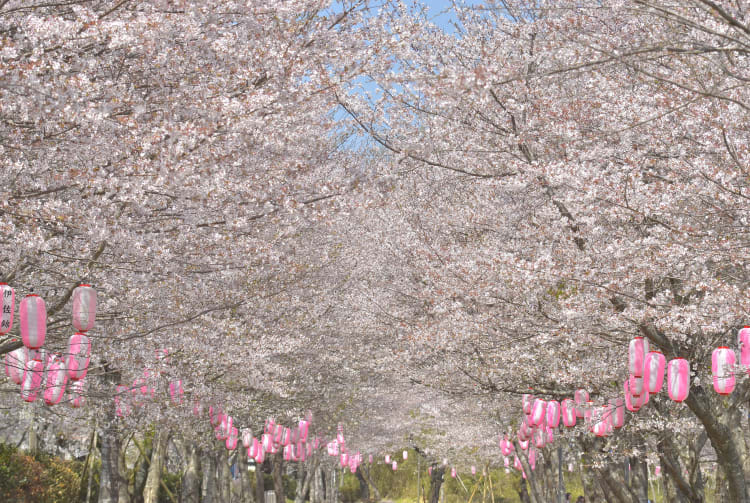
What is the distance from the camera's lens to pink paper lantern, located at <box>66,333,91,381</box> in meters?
8.00

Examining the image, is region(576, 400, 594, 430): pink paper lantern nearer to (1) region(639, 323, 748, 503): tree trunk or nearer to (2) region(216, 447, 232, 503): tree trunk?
(1) region(639, 323, 748, 503): tree trunk

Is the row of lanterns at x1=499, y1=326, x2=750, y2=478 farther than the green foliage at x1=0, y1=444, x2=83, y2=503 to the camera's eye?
No

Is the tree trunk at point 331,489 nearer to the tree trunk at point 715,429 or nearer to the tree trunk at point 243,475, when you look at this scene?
the tree trunk at point 243,475

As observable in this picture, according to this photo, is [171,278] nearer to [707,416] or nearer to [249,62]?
[249,62]

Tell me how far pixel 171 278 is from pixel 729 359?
635 cm

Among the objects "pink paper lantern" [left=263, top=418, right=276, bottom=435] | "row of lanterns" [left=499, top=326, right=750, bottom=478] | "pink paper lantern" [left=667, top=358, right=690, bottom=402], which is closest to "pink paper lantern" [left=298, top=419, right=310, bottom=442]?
"pink paper lantern" [left=263, top=418, right=276, bottom=435]

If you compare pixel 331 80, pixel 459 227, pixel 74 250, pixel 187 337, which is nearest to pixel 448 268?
pixel 459 227

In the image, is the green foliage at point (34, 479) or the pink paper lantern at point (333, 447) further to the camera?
the pink paper lantern at point (333, 447)

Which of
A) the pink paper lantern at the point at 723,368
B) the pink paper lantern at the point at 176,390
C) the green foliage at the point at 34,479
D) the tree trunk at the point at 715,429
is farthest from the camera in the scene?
the green foliage at the point at 34,479

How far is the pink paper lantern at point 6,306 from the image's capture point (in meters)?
6.58

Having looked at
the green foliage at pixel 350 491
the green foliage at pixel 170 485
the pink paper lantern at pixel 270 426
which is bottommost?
the green foliage at pixel 350 491

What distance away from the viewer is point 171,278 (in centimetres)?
883

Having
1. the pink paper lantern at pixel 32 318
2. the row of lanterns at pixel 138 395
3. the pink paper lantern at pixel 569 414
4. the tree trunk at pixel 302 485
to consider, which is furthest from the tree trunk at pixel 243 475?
the pink paper lantern at pixel 32 318

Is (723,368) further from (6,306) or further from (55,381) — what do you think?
(55,381)
